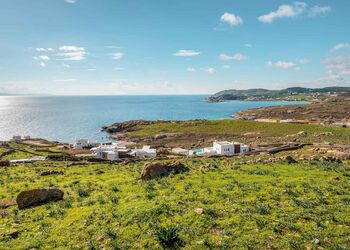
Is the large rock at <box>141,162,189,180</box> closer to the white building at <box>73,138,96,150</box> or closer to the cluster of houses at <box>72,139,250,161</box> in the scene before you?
the cluster of houses at <box>72,139,250,161</box>

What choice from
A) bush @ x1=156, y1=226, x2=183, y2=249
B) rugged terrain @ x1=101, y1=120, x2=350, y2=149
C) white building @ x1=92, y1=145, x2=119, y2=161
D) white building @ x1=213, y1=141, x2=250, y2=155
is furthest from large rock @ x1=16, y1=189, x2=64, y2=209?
rugged terrain @ x1=101, y1=120, x2=350, y2=149

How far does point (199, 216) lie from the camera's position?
15344mm

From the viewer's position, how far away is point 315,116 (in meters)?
178

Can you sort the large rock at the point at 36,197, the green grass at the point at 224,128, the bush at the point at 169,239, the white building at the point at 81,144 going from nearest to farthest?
the bush at the point at 169,239 < the large rock at the point at 36,197 < the white building at the point at 81,144 < the green grass at the point at 224,128

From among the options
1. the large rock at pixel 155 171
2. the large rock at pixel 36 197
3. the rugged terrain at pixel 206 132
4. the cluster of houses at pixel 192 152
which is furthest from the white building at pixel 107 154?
the large rock at pixel 36 197

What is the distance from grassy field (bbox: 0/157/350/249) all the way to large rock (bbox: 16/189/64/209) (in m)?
0.81

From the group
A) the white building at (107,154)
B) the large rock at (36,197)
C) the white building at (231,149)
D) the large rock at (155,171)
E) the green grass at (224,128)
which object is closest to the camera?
the large rock at (36,197)

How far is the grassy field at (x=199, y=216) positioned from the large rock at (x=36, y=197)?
81cm

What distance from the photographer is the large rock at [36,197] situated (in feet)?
71.9

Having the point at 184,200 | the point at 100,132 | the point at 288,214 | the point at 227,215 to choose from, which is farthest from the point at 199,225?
the point at 100,132

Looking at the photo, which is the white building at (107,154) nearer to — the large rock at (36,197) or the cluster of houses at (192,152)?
the cluster of houses at (192,152)

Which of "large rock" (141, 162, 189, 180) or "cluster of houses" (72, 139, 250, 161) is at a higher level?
"large rock" (141, 162, 189, 180)

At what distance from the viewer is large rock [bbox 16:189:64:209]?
71.9ft

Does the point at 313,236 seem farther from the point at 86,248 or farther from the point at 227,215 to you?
the point at 86,248
